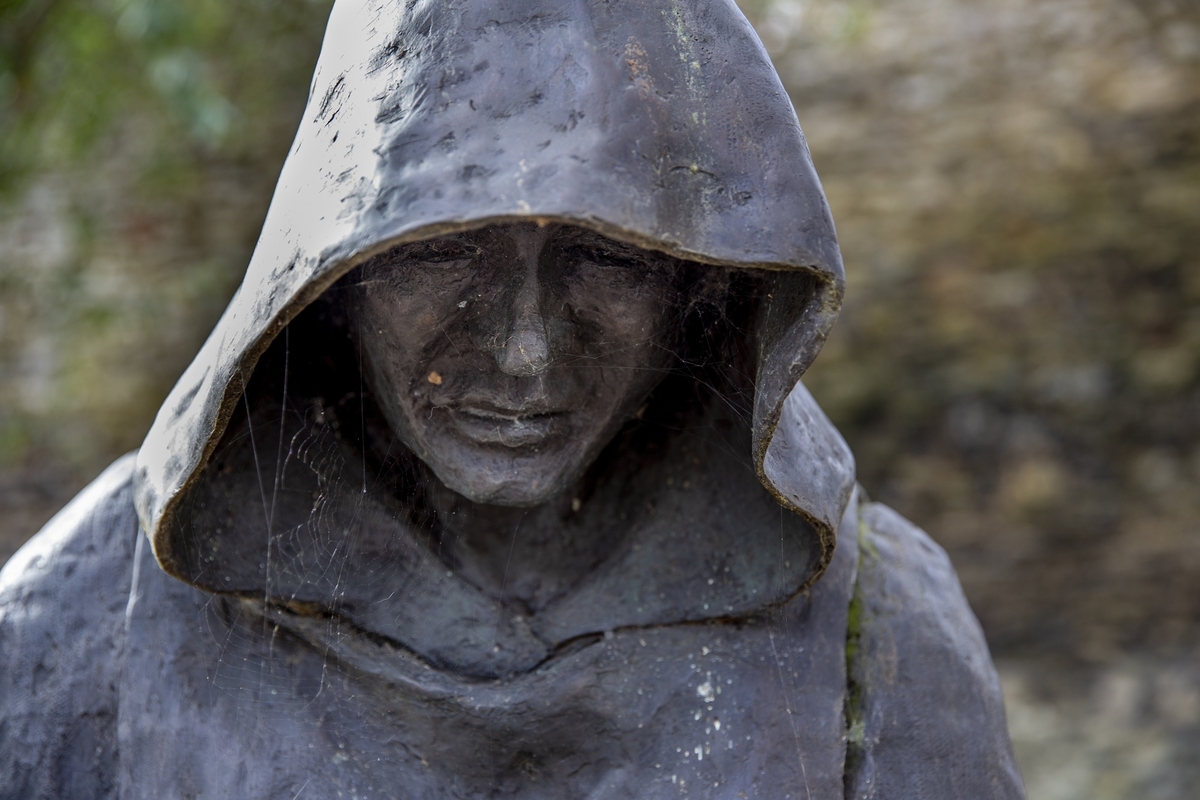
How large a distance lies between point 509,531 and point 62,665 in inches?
24.4

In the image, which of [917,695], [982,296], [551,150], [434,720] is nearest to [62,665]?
[434,720]

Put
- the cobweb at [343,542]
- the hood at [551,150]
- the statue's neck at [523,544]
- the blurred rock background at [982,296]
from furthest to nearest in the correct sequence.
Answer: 1. the blurred rock background at [982,296]
2. the statue's neck at [523,544]
3. the cobweb at [343,542]
4. the hood at [551,150]

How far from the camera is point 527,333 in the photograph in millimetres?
1406

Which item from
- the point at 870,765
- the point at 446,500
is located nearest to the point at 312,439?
the point at 446,500

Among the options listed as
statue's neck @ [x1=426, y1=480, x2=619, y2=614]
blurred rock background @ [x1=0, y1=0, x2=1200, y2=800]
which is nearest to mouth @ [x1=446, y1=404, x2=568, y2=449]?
statue's neck @ [x1=426, y1=480, x2=619, y2=614]

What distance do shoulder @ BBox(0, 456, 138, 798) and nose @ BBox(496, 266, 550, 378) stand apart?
68cm

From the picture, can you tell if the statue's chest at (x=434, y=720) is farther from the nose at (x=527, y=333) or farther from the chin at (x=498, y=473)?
the nose at (x=527, y=333)

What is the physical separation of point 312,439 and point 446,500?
0.20 meters

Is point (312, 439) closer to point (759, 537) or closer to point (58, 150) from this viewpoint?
point (759, 537)

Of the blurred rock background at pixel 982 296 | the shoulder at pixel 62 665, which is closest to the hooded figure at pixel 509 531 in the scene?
the shoulder at pixel 62 665

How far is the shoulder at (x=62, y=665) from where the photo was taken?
5.34 feet

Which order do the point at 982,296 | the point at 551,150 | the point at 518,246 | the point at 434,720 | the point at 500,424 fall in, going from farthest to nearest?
the point at 982,296 → the point at 434,720 → the point at 500,424 → the point at 518,246 → the point at 551,150

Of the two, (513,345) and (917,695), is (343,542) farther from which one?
(917,695)

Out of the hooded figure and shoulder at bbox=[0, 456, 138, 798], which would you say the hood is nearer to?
the hooded figure
